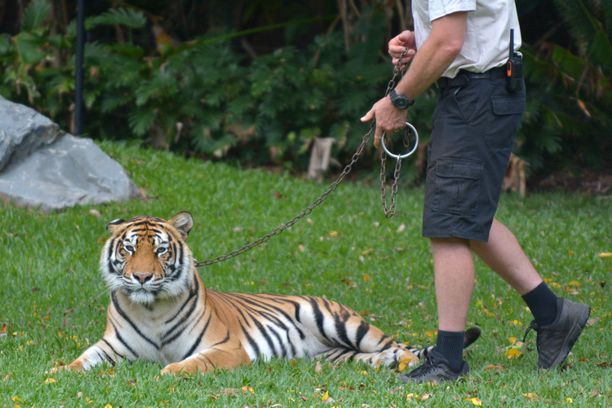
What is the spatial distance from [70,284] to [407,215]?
398cm

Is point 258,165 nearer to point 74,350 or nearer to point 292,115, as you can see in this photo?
point 292,115

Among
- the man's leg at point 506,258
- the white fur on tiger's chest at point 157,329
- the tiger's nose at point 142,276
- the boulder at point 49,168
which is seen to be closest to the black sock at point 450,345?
the man's leg at point 506,258

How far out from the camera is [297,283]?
883 cm

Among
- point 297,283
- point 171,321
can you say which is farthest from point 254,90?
point 171,321

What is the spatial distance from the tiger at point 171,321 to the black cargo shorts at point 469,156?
3.22 feet

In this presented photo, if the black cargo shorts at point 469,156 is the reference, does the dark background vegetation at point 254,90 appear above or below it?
below

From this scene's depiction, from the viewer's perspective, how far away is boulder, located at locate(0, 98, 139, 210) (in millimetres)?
10570

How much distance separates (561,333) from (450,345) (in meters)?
0.70

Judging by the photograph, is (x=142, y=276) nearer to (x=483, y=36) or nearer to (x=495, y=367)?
(x=495, y=367)

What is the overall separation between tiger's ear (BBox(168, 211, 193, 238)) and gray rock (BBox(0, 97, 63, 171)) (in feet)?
16.2

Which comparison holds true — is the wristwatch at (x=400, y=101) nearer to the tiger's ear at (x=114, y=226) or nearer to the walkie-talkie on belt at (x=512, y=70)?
the walkie-talkie on belt at (x=512, y=70)

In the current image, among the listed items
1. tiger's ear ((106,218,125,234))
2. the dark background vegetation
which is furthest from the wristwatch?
the dark background vegetation

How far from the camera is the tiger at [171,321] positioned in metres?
5.85

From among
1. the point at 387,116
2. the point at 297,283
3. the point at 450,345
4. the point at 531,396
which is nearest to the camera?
the point at 531,396
